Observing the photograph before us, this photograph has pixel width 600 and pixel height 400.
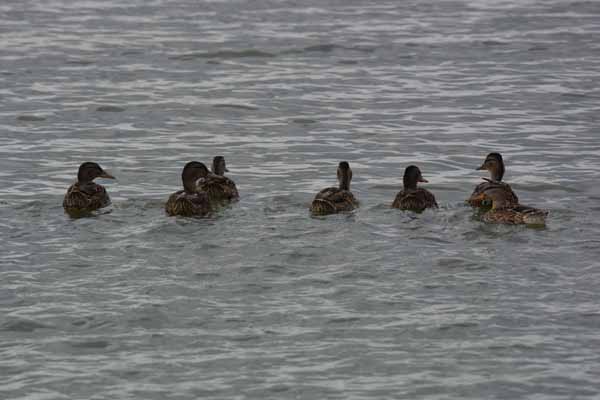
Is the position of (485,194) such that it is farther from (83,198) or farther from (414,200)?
(83,198)

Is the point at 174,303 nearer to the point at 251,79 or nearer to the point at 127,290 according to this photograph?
the point at 127,290

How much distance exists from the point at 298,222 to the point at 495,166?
293cm

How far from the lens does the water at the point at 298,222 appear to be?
9.61 metres

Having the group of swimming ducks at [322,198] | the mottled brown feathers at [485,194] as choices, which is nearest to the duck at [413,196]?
the group of swimming ducks at [322,198]

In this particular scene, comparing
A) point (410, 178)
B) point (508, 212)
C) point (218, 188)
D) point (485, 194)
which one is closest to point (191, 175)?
point (218, 188)

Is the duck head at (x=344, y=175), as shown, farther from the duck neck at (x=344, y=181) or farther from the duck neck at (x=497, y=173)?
the duck neck at (x=497, y=173)

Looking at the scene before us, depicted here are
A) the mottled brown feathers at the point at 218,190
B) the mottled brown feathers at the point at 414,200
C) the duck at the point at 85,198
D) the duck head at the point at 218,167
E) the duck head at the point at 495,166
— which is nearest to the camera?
the mottled brown feathers at the point at 414,200

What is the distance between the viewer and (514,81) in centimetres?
2248

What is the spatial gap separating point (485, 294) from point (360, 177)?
5222 mm

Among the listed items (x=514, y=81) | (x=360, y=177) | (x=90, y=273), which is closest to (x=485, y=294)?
(x=90, y=273)

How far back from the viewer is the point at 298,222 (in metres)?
13.6

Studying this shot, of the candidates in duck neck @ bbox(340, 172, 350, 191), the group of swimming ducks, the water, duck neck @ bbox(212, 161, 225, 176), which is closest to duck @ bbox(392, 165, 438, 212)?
the group of swimming ducks

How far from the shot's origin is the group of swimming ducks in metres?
13.9

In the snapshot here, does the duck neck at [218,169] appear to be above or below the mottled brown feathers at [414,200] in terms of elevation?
above
